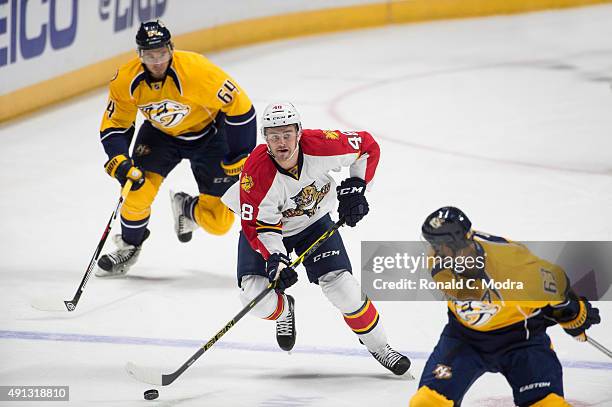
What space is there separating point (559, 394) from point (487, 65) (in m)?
7.14

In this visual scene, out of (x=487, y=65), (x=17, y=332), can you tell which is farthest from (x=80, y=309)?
(x=487, y=65)

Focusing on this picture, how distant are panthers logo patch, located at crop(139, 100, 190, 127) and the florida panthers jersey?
1068 millimetres

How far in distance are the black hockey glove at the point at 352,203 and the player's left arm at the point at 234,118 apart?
114 cm

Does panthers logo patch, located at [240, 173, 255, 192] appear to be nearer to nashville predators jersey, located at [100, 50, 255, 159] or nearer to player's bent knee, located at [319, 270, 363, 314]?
player's bent knee, located at [319, 270, 363, 314]

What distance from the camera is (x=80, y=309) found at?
5129 mm

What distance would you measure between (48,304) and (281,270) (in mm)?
1561

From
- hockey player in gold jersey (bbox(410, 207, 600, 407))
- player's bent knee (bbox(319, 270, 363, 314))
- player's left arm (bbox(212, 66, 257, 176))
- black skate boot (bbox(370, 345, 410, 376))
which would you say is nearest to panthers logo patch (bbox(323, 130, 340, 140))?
player's bent knee (bbox(319, 270, 363, 314))

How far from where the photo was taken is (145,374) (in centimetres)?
418

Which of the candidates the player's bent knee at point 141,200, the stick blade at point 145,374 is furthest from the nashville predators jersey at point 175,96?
the stick blade at point 145,374

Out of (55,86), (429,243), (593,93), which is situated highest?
(429,243)

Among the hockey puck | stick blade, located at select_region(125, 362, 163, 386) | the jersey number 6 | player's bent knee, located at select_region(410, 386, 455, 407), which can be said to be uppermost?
player's bent knee, located at select_region(410, 386, 455, 407)

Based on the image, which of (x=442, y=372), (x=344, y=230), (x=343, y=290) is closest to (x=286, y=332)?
(x=343, y=290)

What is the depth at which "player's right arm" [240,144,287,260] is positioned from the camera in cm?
414

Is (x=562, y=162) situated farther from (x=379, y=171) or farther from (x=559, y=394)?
(x=559, y=394)
